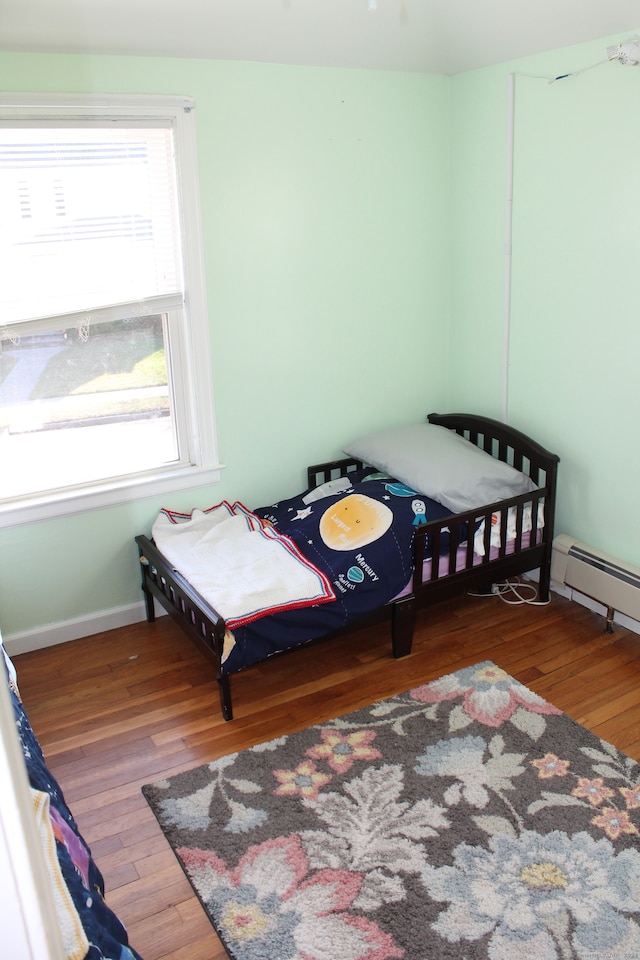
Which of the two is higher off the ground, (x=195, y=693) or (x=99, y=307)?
(x=99, y=307)

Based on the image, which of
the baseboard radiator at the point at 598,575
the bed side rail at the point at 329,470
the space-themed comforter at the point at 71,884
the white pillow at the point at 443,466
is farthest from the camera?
the bed side rail at the point at 329,470

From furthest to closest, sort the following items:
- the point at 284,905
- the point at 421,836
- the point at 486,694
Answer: the point at 486,694, the point at 421,836, the point at 284,905

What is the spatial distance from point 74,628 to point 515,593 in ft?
6.18

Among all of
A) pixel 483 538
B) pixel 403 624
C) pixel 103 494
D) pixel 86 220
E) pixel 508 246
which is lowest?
pixel 403 624

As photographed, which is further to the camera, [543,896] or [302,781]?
[302,781]

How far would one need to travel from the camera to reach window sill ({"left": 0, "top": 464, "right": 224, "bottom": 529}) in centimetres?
309

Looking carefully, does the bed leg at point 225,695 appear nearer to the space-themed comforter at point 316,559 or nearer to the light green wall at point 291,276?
the space-themed comforter at point 316,559

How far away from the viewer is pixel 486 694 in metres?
2.86

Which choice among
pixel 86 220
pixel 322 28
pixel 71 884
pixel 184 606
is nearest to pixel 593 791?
pixel 184 606

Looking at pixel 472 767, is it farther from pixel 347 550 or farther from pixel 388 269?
pixel 388 269

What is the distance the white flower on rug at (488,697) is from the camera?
8.95 ft

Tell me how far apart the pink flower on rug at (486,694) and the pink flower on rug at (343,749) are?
0.30m

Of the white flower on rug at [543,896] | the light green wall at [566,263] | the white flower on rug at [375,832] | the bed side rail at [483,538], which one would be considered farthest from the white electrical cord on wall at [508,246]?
the white flower on rug at [543,896]

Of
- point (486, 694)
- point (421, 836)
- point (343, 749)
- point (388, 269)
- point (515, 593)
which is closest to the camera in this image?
point (421, 836)
